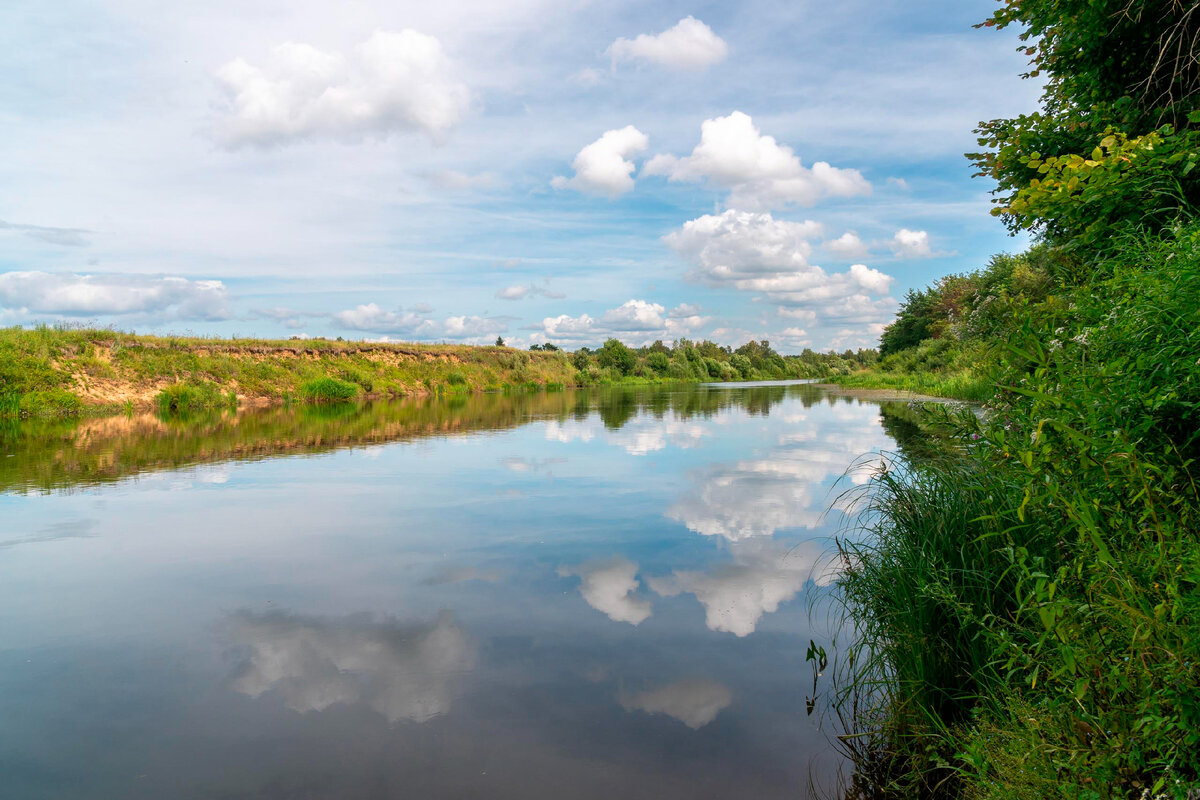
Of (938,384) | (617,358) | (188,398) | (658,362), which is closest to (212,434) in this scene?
(188,398)

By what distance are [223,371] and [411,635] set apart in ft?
99.5

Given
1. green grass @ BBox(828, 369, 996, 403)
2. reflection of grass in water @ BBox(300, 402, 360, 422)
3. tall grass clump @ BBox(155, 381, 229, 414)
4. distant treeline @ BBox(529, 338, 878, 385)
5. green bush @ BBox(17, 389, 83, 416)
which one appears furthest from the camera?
distant treeline @ BBox(529, 338, 878, 385)

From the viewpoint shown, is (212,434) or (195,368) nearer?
(212,434)

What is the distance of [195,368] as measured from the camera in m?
29.4

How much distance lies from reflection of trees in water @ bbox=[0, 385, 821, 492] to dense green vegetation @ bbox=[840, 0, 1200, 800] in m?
11.8

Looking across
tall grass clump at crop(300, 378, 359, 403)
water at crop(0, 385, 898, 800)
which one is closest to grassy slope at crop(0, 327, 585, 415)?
tall grass clump at crop(300, 378, 359, 403)

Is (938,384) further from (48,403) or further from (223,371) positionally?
(48,403)

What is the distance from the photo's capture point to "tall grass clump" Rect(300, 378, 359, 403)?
107 feet

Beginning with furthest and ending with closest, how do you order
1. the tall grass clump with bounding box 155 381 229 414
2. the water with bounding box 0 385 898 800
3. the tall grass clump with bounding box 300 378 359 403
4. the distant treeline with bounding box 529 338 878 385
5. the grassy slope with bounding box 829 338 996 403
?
the distant treeline with bounding box 529 338 878 385 → the tall grass clump with bounding box 300 378 359 403 → the tall grass clump with bounding box 155 381 229 414 → the grassy slope with bounding box 829 338 996 403 → the water with bounding box 0 385 898 800

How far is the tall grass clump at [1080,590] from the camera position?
2104 mm

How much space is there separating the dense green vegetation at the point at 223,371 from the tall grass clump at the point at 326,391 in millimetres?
49

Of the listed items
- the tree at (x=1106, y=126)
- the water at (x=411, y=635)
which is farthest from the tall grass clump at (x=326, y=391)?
the tree at (x=1106, y=126)

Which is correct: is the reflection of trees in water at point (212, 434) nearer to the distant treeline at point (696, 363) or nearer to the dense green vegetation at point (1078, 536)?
the dense green vegetation at point (1078, 536)

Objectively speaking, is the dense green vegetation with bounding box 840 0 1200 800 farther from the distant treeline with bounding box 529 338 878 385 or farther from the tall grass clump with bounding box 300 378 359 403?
the distant treeline with bounding box 529 338 878 385
